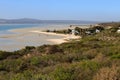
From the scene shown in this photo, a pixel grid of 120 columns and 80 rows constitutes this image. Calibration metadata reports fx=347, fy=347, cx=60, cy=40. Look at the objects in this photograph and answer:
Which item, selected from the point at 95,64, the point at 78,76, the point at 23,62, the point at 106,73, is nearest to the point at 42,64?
the point at 23,62

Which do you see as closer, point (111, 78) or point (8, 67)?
point (111, 78)

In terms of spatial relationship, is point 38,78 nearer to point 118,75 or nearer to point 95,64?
point 118,75

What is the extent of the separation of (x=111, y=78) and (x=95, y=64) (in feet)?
7.84

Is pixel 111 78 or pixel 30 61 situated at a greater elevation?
pixel 111 78

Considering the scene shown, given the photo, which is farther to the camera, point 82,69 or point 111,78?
point 82,69

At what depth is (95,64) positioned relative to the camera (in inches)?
359

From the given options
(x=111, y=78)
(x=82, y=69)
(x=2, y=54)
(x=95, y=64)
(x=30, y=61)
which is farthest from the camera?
(x=2, y=54)

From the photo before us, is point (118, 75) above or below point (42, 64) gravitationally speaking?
above

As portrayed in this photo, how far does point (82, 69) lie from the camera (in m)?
8.41

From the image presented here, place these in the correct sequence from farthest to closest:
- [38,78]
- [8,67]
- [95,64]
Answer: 1. [8,67]
2. [95,64]
3. [38,78]

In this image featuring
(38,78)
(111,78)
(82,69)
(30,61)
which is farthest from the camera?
(30,61)

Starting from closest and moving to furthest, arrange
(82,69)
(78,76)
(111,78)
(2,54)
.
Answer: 1. (111,78)
2. (78,76)
3. (82,69)
4. (2,54)

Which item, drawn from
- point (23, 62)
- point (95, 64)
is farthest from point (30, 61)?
point (95, 64)

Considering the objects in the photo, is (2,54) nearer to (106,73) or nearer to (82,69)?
(82,69)
